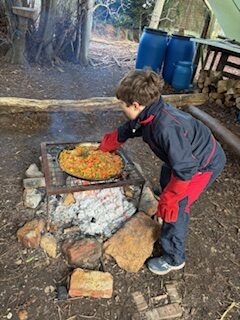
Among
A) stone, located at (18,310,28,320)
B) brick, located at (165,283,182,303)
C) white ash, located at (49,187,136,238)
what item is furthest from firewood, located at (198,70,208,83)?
stone, located at (18,310,28,320)

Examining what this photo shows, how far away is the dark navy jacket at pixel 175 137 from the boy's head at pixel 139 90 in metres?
0.04

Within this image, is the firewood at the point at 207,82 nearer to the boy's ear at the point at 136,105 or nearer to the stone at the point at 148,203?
the stone at the point at 148,203

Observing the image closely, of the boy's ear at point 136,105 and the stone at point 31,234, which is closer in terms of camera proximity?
the boy's ear at point 136,105

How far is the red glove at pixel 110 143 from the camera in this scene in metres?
2.26

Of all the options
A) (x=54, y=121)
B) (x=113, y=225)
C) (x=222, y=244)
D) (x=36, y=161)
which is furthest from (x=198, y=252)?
(x=54, y=121)

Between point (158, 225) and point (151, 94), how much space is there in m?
1.02

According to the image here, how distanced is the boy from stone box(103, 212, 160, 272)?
14 centimetres

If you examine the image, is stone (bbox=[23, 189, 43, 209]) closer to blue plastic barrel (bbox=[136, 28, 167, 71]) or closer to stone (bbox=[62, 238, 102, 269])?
stone (bbox=[62, 238, 102, 269])

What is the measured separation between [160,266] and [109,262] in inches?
14.1

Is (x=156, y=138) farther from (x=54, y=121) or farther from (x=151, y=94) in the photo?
(x=54, y=121)

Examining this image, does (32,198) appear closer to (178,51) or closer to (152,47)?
(152,47)

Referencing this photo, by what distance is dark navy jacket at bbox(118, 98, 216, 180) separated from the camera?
5.48 ft

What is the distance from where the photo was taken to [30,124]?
12.3 feet

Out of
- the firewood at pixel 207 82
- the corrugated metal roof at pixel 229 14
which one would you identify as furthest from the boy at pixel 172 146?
the firewood at pixel 207 82
